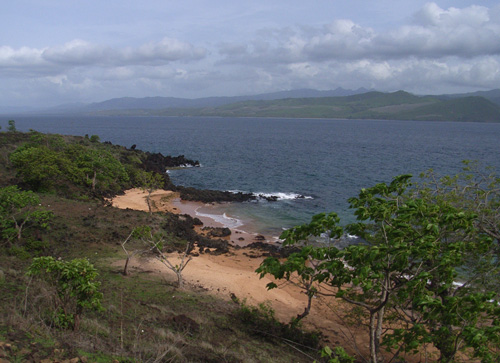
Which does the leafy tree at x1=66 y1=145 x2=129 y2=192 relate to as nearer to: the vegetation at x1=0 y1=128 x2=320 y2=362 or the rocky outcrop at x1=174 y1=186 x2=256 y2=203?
the rocky outcrop at x1=174 y1=186 x2=256 y2=203

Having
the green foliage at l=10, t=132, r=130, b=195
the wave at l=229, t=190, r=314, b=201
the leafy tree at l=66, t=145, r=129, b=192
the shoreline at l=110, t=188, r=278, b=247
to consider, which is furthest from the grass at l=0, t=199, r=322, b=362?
the wave at l=229, t=190, r=314, b=201

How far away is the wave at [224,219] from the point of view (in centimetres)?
3786

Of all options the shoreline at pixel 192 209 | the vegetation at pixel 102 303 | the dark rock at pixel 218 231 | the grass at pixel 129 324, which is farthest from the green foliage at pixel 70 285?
the dark rock at pixel 218 231

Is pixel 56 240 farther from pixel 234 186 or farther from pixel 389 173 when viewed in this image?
pixel 389 173

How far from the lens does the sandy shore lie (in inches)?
740

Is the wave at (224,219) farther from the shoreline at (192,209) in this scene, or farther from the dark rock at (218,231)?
the dark rock at (218,231)

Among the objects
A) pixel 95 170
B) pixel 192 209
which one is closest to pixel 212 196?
pixel 192 209

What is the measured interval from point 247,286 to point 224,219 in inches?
715

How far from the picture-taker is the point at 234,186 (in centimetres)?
5719

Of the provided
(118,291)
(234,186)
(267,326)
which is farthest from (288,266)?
(234,186)

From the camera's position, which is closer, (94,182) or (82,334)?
(82,334)

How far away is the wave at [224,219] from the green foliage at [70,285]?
26512 millimetres

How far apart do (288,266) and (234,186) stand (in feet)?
161

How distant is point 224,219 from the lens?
39.7 m
